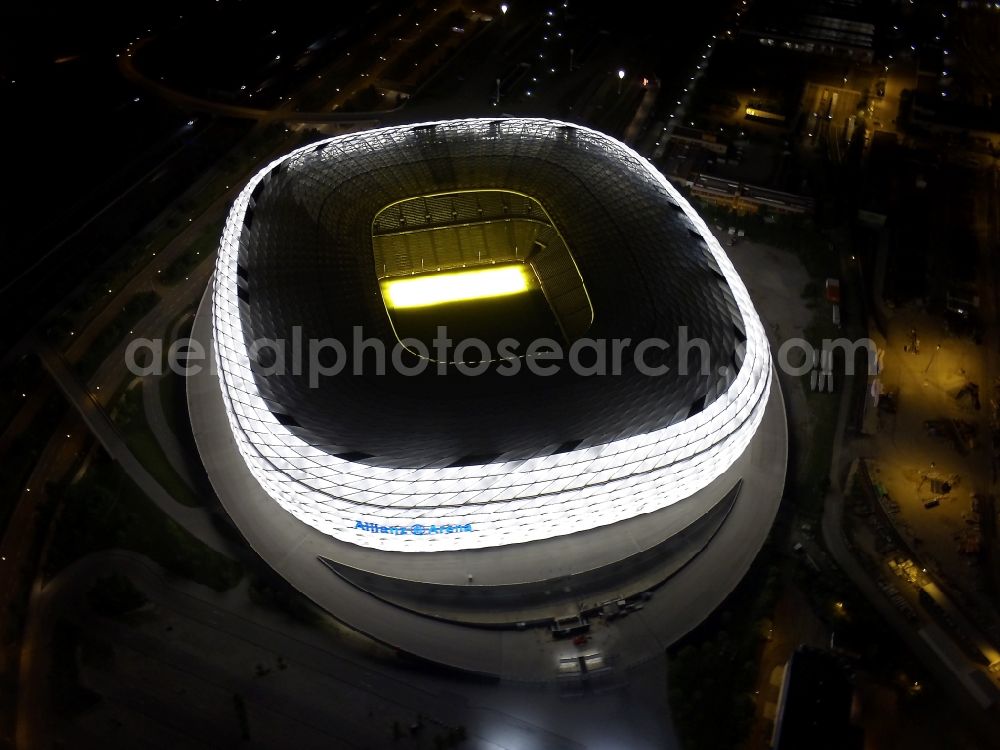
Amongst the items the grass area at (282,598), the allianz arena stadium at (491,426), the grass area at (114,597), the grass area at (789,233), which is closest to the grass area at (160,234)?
the allianz arena stadium at (491,426)

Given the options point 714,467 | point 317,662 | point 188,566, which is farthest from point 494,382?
point 188,566

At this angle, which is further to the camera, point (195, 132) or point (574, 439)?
point (195, 132)

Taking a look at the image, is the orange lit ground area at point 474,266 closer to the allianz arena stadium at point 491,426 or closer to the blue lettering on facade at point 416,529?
the allianz arena stadium at point 491,426

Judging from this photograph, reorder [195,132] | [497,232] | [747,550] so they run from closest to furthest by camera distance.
A: [747,550]
[497,232]
[195,132]

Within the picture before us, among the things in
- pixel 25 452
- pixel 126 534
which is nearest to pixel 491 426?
pixel 126 534

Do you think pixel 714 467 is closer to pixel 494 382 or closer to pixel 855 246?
pixel 494 382

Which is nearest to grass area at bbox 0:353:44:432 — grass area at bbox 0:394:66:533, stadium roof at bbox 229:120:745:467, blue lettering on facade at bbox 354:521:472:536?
grass area at bbox 0:394:66:533

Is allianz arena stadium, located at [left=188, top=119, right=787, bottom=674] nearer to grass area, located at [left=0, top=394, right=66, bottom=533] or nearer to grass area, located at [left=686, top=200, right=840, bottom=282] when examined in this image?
grass area, located at [left=0, top=394, right=66, bottom=533]
